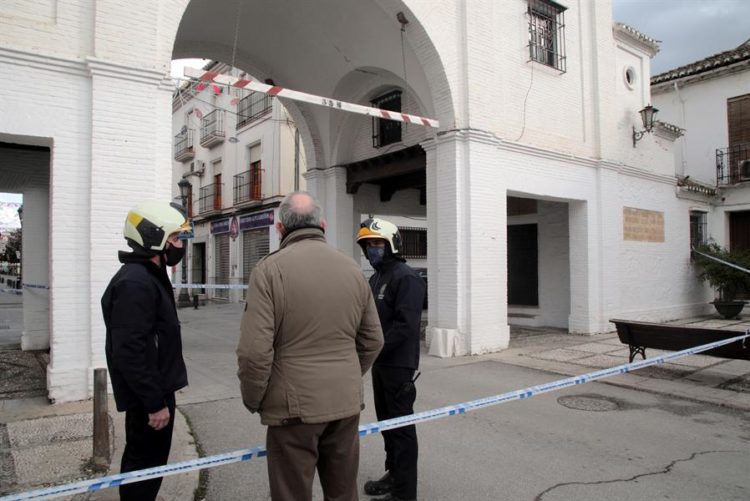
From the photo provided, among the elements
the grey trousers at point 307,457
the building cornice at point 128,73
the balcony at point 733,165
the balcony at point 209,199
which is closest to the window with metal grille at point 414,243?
the balcony at point 209,199

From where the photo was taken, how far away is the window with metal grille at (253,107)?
19719mm

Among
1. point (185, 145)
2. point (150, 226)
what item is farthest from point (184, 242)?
point (185, 145)

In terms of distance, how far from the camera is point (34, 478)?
360 centimetres

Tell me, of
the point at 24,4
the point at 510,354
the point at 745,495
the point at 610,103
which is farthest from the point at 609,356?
the point at 24,4

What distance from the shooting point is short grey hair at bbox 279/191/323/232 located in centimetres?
243

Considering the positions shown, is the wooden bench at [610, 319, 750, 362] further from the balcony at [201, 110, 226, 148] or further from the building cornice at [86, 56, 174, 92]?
the balcony at [201, 110, 226, 148]

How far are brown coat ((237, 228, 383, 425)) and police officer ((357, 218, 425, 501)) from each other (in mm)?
1030

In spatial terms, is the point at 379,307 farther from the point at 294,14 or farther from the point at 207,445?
the point at 294,14

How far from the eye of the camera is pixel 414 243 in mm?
20469

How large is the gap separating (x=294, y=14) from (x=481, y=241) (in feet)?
17.8

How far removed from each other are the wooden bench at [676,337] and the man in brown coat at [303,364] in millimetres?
5887

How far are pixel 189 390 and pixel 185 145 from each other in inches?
907

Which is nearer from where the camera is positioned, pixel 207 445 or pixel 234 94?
pixel 207 445

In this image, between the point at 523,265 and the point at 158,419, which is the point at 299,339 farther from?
the point at 523,265
